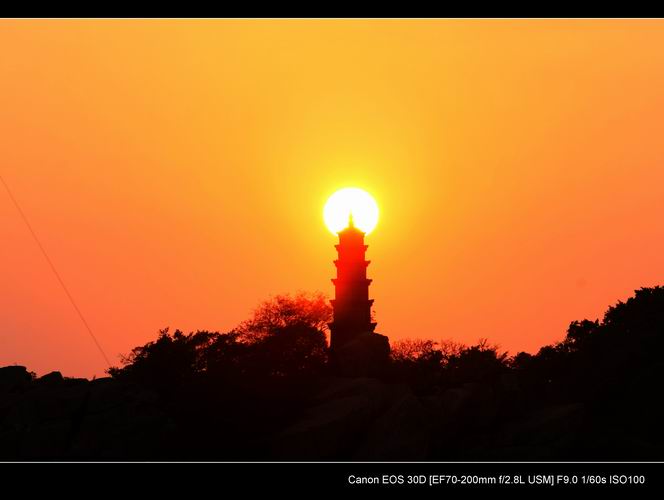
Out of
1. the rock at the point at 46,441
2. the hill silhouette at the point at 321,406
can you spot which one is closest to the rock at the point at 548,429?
the hill silhouette at the point at 321,406

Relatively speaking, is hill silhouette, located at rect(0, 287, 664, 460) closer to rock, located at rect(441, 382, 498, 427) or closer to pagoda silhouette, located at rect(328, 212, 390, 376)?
rock, located at rect(441, 382, 498, 427)

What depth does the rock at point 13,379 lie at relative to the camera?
50.5 m

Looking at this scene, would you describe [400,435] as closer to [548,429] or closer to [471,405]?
[471,405]

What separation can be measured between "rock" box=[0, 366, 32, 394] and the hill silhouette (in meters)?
0.11

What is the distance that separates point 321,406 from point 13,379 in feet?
63.6

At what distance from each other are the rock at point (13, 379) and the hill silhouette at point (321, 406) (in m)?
0.11

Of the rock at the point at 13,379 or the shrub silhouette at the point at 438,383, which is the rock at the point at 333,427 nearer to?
the shrub silhouette at the point at 438,383

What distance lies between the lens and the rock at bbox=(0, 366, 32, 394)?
5053 cm

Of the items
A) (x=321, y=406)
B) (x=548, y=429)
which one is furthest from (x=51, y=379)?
(x=548, y=429)

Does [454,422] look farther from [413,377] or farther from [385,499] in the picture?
[385,499]

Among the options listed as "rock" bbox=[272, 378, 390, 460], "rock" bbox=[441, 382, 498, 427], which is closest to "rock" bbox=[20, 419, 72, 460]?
"rock" bbox=[272, 378, 390, 460]

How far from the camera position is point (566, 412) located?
1996 inches
